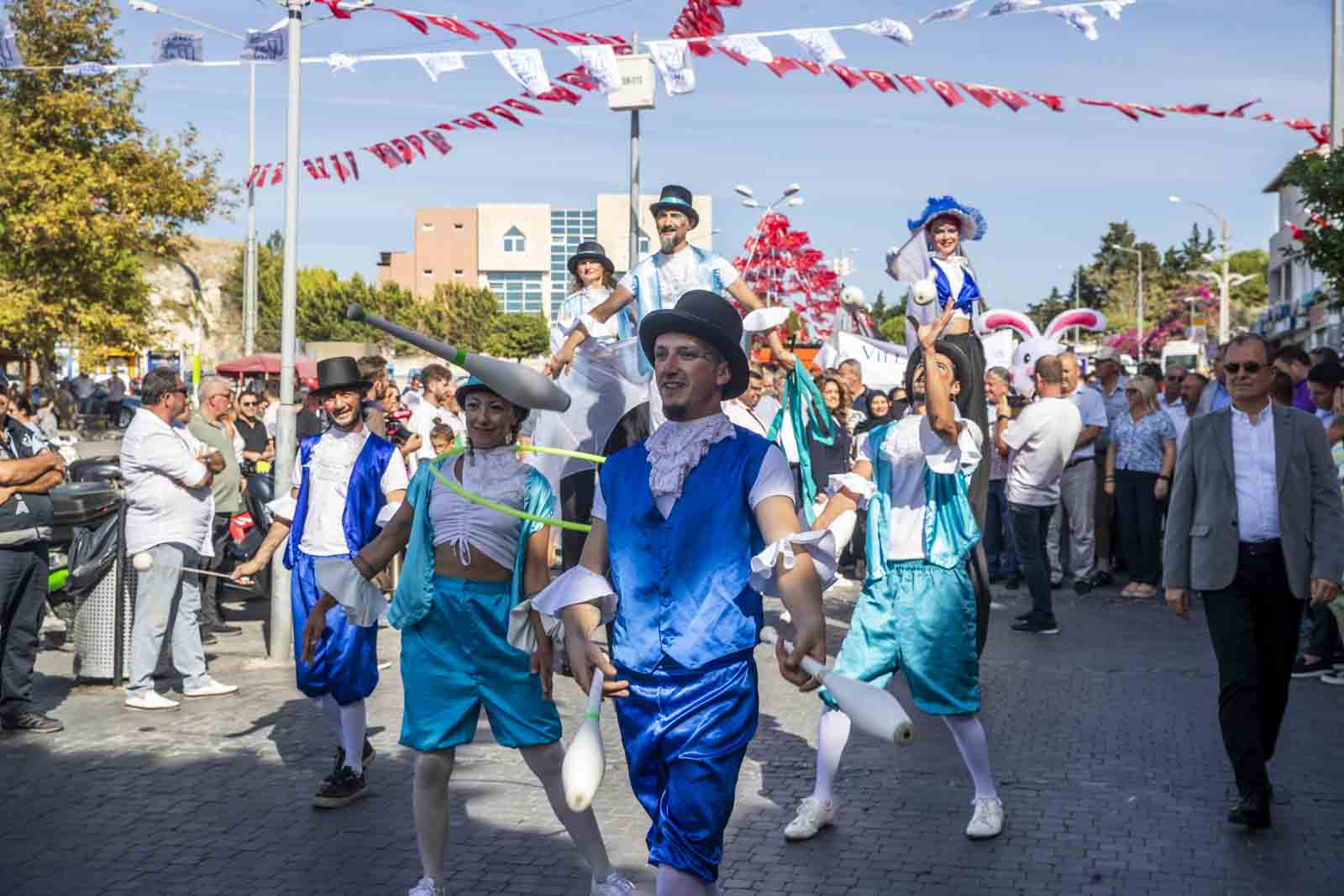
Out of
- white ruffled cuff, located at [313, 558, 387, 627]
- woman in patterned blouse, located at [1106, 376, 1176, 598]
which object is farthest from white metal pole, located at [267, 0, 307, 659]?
woman in patterned blouse, located at [1106, 376, 1176, 598]

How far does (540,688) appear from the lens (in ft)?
16.9

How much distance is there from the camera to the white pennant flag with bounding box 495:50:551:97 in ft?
39.3

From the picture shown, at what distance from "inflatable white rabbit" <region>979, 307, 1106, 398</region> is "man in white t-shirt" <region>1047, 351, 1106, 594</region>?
2.04 metres

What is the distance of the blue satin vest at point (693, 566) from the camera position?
3.88 metres

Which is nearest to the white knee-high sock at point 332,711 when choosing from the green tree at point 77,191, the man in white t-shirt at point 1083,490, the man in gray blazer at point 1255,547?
the man in gray blazer at point 1255,547

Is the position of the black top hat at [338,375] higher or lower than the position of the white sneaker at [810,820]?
higher

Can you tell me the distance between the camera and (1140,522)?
537 inches

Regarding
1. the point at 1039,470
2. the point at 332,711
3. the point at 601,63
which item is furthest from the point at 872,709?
the point at 601,63

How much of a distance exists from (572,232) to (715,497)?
10055cm

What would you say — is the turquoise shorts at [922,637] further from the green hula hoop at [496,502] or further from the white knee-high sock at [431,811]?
the white knee-high sock at [431,811]

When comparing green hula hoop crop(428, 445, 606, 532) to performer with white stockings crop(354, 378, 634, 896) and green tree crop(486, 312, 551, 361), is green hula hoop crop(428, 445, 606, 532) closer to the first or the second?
performer with white stockings crop(354, 378, 634, 896)

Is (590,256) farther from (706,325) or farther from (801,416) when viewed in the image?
(706,325)

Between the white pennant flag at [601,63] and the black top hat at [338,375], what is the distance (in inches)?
232

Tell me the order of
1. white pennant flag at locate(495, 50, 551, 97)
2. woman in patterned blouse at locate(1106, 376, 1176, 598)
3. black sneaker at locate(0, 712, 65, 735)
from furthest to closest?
woman in patterned blouse at locate(1106, 376, 1176, 598) → white pennant flag at locate(495, 50, 551, 97) → black sneaker at locate(0, 712, 65, 735)
